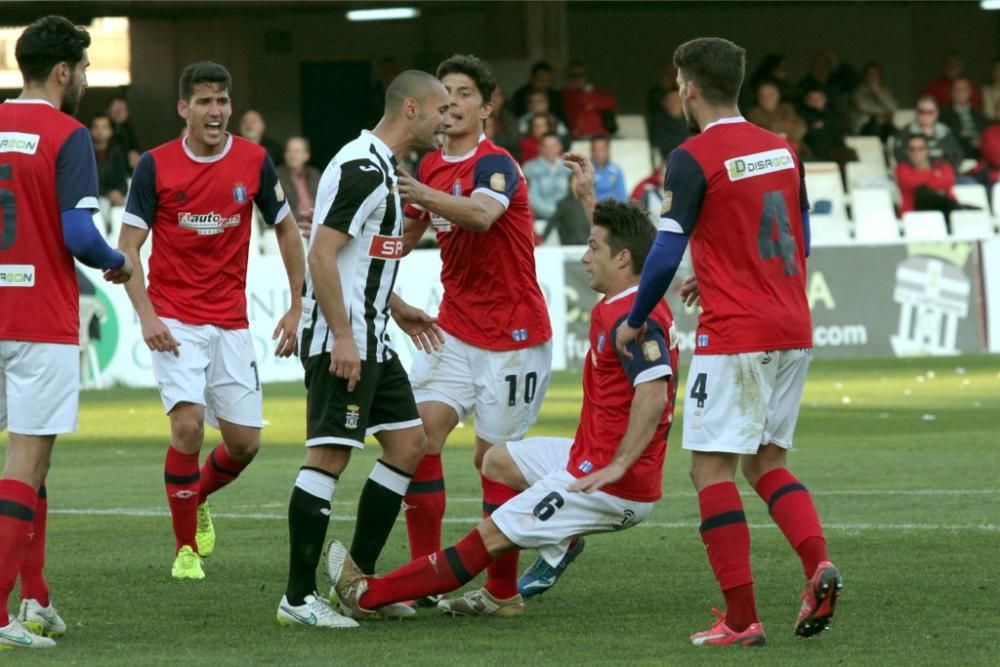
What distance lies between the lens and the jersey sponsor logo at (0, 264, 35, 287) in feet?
21.6

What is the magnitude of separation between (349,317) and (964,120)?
68.9 ft

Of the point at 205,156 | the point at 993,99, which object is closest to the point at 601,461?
the point at 205,156

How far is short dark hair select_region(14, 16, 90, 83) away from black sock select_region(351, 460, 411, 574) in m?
1.93

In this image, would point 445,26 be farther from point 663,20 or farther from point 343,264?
point 343,264

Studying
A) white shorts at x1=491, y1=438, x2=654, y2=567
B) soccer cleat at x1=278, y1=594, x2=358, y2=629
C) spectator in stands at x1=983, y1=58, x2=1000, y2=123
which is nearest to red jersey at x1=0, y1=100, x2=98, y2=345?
soccer cleat at x1=278, y1=594, x2=358, y2=629

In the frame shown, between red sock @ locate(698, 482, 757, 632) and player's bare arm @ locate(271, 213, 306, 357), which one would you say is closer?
red sock @ locate(698, 482, 757, 632)

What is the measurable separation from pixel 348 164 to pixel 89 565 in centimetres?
277

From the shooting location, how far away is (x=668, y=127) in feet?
79.8

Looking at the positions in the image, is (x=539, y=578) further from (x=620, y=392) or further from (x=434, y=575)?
(x=620, y=392)

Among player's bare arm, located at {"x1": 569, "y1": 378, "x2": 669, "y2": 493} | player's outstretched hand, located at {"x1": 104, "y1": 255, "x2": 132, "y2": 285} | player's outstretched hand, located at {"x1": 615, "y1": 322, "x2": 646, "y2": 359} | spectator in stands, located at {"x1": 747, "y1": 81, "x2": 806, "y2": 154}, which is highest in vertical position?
spectator in stands, located at {"x1": 747, "y1": 81, "x2": 806, "y2": 154}

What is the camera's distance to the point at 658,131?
24.4m

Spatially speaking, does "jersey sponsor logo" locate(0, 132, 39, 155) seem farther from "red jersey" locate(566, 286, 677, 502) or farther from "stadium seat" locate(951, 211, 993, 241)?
"stadium seat" locate(951, 211, 993, 241)

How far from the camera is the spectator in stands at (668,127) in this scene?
79.5 ft

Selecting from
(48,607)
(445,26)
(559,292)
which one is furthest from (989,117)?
(48,607)
